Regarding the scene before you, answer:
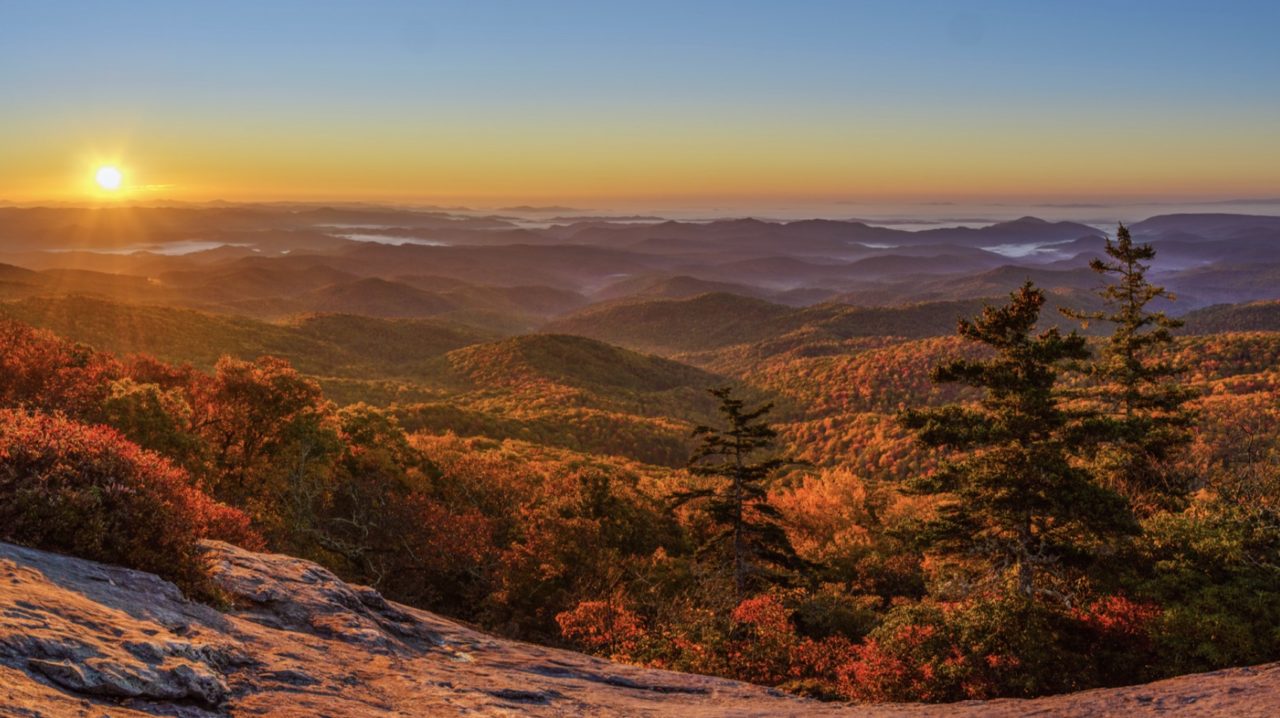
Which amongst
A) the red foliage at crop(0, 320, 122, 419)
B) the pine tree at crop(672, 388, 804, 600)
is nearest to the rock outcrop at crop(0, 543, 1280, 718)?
the pine tree at crop(672, 388, 804, 600)

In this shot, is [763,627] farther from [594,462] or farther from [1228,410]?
[1228,410]

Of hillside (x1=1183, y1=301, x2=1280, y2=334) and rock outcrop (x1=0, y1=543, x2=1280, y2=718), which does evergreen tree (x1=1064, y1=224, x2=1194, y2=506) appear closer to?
rock outcrop (x1=0, y1=543, x2=1280, y2=718)

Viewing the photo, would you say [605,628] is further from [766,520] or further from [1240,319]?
[1240,319]

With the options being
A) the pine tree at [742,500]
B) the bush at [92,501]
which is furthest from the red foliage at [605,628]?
the bush at [92,501]

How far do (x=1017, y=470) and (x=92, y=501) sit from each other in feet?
58.3

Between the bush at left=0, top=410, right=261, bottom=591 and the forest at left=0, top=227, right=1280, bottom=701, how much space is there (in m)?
0.03

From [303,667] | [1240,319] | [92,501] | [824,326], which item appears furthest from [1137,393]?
[824,326]

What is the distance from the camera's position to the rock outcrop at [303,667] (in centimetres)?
662

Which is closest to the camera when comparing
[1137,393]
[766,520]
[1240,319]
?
[766,520]

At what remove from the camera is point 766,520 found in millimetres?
21938

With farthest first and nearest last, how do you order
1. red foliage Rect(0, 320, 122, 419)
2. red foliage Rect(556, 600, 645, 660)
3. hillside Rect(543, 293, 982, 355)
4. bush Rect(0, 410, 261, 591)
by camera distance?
hillside Rect(543, 293, 982, 355) → red foliage Rect(0, 320, 122, 419) → red foliage Rect(556, 600, 645, 660) → bush Rect(0, 410, 261, 591)

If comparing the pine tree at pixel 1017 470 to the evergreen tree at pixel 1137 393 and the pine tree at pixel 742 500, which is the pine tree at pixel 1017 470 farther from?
the evergreen tree at pixel 1137 393

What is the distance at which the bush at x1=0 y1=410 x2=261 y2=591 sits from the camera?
9430mm

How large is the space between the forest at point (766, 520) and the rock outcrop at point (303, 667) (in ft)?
4.14
